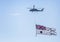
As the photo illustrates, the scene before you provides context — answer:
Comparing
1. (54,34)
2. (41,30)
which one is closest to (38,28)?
(41,30)

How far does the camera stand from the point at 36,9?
12.1 metres

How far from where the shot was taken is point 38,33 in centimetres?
1219

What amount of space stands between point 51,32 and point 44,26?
27.7 inches

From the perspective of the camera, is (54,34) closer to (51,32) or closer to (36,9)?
(51,32)

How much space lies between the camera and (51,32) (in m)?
12.2

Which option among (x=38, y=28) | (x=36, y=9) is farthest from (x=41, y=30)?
(x=36, y=9)

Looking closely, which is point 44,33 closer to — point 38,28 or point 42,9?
point 38,28

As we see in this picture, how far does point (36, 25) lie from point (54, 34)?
121 centimetres

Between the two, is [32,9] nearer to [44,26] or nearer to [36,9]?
[36,9]

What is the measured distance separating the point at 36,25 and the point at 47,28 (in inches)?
26.9

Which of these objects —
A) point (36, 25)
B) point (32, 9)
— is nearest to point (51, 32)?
point (36, 25)

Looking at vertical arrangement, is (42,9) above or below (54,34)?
above

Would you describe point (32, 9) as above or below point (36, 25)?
above

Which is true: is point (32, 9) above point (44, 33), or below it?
above
